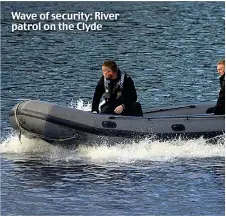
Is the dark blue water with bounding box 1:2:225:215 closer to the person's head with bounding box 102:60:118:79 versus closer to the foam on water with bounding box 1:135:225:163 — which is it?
the foam on water with bounding box 1:135:225:163

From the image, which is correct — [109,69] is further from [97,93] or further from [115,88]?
[97,93]

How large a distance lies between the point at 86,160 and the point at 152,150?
2.62 feet

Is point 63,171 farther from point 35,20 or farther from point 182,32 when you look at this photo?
point 35,20

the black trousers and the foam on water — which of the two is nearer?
the foam on water

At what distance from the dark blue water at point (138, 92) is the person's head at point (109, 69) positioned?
851 mm

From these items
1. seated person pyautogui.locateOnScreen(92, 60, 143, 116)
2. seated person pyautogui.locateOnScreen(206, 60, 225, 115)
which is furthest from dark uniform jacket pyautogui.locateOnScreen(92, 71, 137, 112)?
seated person pyautogui.locateOnScreen(206, 60, 225, 115)

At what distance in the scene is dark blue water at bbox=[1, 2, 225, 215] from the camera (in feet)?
40.4

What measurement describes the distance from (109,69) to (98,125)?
71 cm

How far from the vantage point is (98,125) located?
14.5m

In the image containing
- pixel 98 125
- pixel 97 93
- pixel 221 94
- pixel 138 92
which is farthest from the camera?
pixel 138 92

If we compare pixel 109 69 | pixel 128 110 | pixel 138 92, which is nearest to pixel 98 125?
pixel 128 110

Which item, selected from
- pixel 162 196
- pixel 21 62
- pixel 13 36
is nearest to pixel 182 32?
pixel 13 36

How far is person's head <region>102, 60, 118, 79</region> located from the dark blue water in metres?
0.85

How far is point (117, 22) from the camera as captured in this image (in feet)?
104
